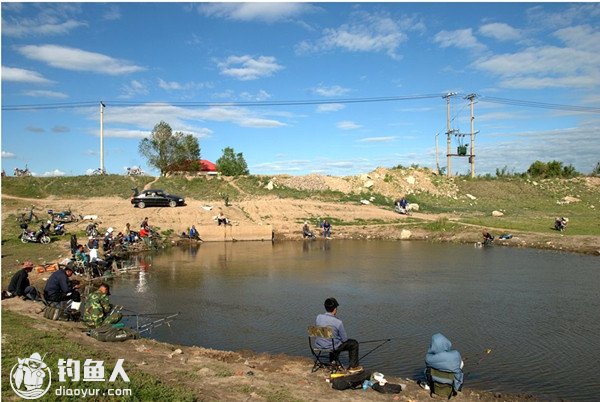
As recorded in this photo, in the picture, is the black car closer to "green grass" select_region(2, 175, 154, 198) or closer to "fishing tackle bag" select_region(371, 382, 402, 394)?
"green grass" select_region(2, 175, 154, 198)

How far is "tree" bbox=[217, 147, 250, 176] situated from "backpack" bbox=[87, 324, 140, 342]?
55229 mm

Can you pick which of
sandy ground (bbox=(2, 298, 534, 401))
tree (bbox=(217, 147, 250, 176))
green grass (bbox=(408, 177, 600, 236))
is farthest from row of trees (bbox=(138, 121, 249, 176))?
sandy ground (bbox=(2, 298, 534, 401))

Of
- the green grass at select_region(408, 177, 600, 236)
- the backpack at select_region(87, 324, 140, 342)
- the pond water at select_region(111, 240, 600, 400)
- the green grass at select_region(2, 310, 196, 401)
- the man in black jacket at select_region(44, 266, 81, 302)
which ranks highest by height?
the green grass at select_region(408, 177, 600, 236)

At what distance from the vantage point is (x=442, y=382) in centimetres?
965

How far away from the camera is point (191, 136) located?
7538cm

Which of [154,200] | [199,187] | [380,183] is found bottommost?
[154,200]

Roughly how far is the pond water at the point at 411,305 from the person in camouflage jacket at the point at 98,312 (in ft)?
5.39

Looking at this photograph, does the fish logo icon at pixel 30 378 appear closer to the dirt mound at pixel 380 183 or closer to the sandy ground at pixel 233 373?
the sandy ground at pixel 233 373

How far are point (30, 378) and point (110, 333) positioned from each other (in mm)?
4478

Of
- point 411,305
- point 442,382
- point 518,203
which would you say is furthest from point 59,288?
point 518,203

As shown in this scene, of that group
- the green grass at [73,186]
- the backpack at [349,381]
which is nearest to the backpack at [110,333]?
the backpack at [349,381]

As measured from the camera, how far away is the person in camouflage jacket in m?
13.4

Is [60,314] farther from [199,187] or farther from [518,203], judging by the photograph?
[518,203]

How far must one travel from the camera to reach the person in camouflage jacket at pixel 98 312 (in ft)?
43.9
